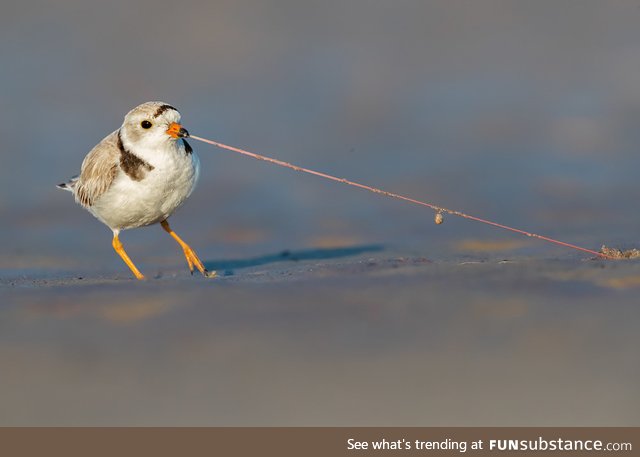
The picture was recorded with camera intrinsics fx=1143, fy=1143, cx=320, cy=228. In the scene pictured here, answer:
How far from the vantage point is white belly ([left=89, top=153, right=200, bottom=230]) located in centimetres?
855

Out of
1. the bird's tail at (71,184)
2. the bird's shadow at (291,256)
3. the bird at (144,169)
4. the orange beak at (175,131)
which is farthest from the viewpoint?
the bird's shadow at (291,256)

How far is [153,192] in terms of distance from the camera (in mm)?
8617

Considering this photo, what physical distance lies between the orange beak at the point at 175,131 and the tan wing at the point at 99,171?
575 millimetres

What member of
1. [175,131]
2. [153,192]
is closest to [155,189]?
[153,192]

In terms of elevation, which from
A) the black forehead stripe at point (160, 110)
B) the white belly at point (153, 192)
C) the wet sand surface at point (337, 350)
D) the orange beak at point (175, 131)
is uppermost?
the black forehead stripe at point (160, 110)

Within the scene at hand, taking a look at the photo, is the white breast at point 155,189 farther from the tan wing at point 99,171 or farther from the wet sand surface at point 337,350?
the wet sand surface at point 337,350

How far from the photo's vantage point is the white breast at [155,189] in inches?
336

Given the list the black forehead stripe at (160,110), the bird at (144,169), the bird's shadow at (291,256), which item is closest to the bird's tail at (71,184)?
the bird at (144,169)

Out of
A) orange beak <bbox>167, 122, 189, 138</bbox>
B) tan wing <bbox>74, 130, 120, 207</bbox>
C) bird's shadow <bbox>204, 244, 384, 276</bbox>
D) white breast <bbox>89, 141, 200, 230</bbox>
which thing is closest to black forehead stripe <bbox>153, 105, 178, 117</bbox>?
orange beak <bbox>167, 122, 189, 138</bbox>

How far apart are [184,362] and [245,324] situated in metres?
0.55

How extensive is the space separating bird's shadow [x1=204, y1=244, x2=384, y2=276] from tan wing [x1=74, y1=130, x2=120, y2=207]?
1.53 meters
